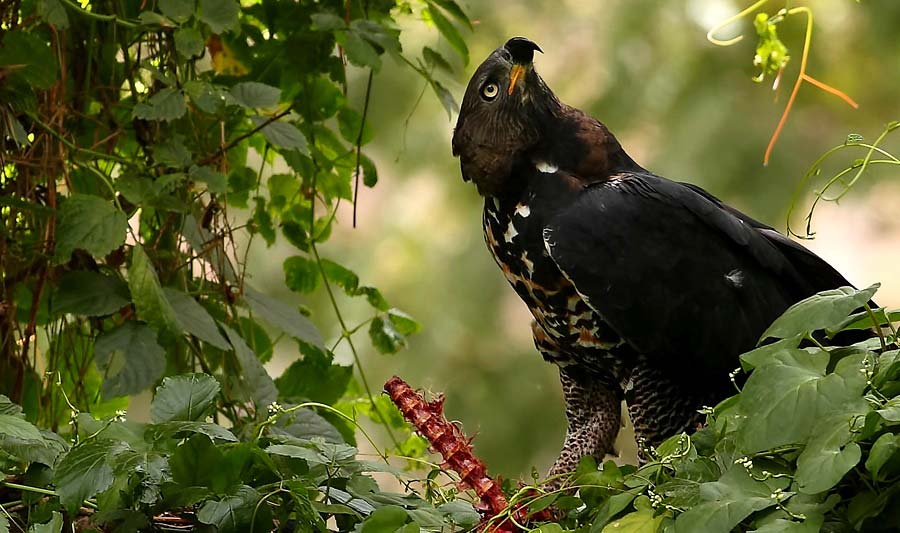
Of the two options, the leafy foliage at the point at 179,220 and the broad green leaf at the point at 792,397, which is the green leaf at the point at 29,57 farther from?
the broad green leaf at the point at 792,397

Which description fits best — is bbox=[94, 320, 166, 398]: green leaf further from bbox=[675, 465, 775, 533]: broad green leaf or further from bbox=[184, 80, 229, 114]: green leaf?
bbox=[675, 465, 775, 533]: broad green leaf

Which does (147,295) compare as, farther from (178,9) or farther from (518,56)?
(518,56)

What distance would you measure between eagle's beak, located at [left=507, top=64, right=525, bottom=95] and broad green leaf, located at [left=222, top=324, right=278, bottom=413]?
0.47 m

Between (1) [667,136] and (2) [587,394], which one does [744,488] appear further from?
(1) [667,136]

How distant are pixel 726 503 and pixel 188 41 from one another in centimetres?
89

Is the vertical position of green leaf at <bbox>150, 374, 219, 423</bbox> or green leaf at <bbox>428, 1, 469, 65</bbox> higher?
green leaf at <bbox>428, 1, 469, 65</bbox>

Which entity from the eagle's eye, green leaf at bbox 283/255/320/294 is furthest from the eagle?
green leaf at bbox 283/255/320/294

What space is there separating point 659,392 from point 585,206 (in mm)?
254

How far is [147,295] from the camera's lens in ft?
4.65

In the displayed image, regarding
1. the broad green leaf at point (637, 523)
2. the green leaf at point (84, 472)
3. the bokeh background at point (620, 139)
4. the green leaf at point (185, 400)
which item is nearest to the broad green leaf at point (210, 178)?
the green leaf at point (185, 400)

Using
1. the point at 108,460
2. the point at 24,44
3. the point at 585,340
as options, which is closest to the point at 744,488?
the point at 108,460

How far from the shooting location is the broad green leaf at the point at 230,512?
1.00 meters

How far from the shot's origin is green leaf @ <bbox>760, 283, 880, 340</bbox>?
898 millimetres

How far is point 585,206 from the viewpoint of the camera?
1.50m
